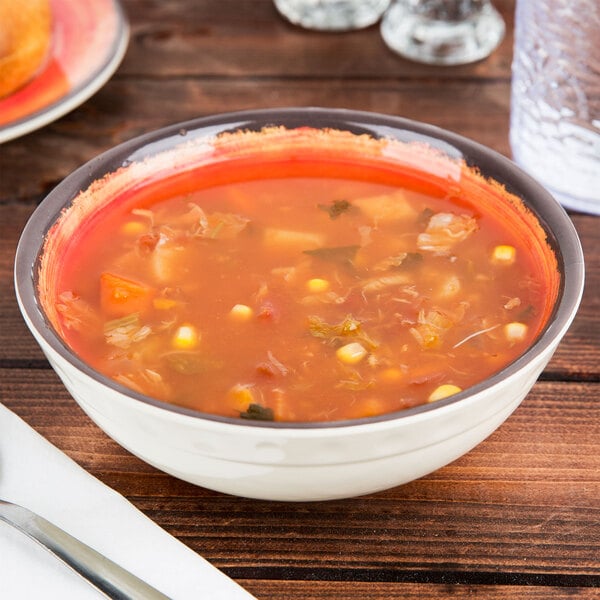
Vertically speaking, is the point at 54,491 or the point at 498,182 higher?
the point at 498,182

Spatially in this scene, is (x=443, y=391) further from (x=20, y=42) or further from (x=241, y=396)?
(x=20, y=42)

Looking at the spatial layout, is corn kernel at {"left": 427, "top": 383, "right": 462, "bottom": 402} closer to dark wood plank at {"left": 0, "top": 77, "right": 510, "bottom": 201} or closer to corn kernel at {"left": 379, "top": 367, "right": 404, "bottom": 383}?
corn kernel at {"left": 379, "top": 367, "right": 404, "bottom": 383}

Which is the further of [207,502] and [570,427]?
[570,427]

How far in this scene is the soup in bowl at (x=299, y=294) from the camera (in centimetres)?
159

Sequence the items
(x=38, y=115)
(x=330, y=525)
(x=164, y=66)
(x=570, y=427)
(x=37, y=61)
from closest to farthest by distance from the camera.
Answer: (x=330, y=525)
(x=570, y=427)
(x=38, y=115)
(x=37, y=61)
(x=164, y=66)

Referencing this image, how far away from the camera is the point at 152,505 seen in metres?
1.83

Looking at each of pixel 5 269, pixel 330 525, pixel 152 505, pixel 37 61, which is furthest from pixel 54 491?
pixel 37 61

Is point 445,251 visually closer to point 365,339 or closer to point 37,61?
point 365,339

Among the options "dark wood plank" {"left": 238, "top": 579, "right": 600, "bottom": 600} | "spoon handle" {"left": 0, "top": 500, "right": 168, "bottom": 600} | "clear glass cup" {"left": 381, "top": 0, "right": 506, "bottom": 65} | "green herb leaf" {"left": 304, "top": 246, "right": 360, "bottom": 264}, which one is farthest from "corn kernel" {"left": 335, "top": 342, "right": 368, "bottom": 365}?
"clear glass cup" {"left": 381, "top": 0, "right": 506, "bottom": 65}

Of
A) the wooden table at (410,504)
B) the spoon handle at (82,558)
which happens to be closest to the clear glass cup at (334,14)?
the wooden table at (410,504)

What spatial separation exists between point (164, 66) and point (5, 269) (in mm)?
1128

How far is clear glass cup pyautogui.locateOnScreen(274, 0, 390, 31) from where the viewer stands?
355 centimetres

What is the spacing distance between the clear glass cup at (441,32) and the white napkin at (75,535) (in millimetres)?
1996

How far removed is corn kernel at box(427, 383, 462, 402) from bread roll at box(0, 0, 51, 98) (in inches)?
68.1
